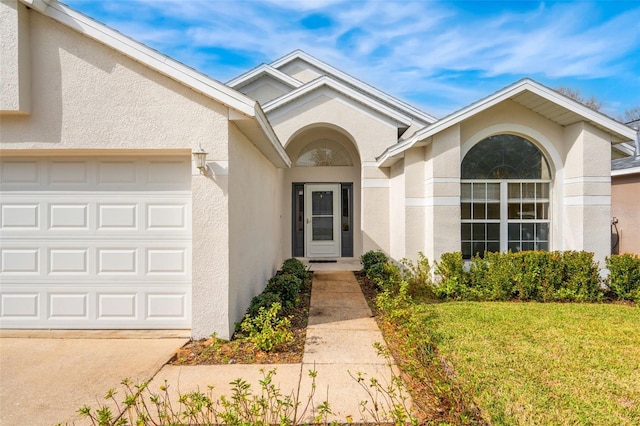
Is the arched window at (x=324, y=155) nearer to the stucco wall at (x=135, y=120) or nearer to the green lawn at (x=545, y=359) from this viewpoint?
the green lawn at (x=545, y=359)

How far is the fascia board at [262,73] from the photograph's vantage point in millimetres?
15010

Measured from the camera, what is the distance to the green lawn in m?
3.67

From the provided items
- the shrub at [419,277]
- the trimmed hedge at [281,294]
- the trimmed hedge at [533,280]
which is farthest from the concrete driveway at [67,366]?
the trimmed hedge at [533,280]

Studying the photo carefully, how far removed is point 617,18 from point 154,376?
16.8 metres

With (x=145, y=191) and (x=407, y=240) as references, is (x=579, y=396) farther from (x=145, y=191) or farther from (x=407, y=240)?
(x=145, y=191)

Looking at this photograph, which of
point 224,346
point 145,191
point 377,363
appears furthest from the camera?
point 145,191

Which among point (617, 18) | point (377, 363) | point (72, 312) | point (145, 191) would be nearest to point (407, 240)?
point (377, 363)

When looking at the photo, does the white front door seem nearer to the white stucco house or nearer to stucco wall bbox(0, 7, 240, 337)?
the white stucco house

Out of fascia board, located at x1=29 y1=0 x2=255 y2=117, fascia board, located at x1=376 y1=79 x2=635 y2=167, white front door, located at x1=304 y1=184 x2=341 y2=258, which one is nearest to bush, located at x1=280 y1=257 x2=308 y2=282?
white front door, located at x1=304 y1=184 x2=341 y2=258

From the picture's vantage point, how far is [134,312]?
5.92 metres

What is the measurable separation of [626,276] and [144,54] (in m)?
10.9

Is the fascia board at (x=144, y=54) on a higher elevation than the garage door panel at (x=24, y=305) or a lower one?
higher

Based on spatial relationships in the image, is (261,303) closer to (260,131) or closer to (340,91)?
(260,131)

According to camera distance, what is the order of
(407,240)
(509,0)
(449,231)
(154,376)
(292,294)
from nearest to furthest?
1. (154,376)
2. (292,294)
3. (449,231)
4. (407,240)
5. (509,0)
